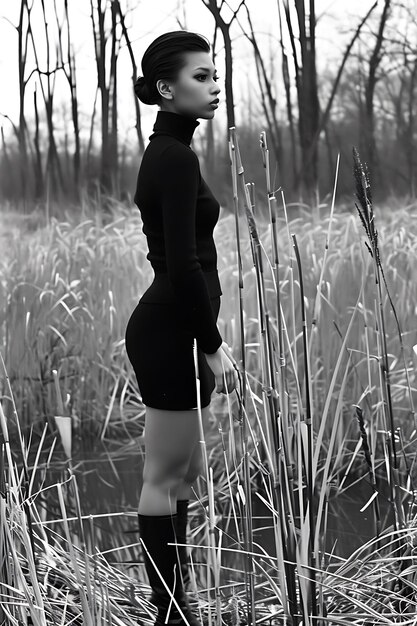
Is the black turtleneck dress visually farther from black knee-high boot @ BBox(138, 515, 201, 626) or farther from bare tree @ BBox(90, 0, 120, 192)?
bare tree @ BBox(90, 0, 120, 192)

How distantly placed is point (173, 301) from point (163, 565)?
43 centimetres

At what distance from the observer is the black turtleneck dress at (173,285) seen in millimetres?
1298

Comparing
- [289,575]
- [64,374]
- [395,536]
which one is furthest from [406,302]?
[289,575]

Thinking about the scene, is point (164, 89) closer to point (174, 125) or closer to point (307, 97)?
point (174, 125)

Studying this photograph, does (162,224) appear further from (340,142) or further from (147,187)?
(340,142)

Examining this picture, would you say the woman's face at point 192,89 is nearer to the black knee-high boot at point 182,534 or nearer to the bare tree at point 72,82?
the black knee-high boot at point 182,534

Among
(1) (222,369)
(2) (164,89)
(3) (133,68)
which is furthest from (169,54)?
(3) (133,68)

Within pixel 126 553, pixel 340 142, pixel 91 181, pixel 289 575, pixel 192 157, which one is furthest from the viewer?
pixel 91 181

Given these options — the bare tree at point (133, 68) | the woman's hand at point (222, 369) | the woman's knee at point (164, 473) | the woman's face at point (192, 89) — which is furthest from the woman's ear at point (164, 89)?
the bare tree at point (133, 68)

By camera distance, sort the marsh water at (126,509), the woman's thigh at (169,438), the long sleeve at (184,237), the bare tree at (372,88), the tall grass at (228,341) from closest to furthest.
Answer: the long sleeve at (184,237) < the woman's thigh at (169,438) < the marsh water at (126,509) < the tall grass at (228,341) < the bare tree at (372,88)

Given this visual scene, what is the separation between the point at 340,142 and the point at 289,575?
2.26 metres

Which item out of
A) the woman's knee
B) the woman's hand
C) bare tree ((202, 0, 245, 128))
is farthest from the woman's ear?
bare tree ((202, 0, 245, 128))

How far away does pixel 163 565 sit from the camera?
1457 mm

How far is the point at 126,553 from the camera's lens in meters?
2.09
